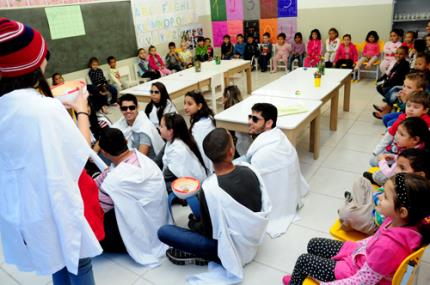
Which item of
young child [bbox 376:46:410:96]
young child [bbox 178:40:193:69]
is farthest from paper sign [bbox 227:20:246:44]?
young child [bbox 376:46:410:96]

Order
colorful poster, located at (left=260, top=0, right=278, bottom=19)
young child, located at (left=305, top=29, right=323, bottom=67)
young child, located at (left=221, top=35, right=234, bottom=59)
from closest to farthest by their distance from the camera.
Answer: young child, located at (left=305, top=29, right=323, bottom=67) < colorful poster, located at (left=260, top=0, right=278, bottom=19) < young child, located at (left=221, top=35, right=234, bottom=59)

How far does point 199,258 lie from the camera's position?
237 cm

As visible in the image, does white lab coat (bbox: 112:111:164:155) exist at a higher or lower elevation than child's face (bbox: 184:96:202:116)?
lower

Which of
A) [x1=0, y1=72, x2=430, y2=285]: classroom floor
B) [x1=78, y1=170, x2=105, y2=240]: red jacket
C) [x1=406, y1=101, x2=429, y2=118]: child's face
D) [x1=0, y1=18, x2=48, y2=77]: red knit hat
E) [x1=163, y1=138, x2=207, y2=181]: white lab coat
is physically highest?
[x1=0, y1=18, x2=48, y2=77]: red knit hat

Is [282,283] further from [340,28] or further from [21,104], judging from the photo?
[340,28]

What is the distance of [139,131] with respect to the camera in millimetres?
3332

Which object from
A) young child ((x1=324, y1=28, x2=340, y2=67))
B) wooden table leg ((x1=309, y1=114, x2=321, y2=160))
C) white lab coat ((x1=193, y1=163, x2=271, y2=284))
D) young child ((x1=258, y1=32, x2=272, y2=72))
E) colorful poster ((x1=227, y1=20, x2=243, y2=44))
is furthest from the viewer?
colorful poster ((x1=227, y1=20, x2=243, y2=44))

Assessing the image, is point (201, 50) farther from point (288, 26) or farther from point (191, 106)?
point (191, 106)

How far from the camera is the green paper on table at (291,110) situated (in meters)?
3.35

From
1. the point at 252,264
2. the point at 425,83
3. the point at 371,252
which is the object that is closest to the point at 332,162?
the point at 425,83

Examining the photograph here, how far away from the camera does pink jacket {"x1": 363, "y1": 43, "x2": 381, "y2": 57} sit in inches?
274

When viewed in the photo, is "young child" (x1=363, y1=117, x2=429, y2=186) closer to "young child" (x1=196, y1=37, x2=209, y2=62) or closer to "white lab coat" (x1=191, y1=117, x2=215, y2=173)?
"white lab coat" (x1=191, y1=117, x2=215, y2=173)

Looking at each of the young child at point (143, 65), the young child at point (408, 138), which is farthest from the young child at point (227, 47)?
the young child at point (408, 138)

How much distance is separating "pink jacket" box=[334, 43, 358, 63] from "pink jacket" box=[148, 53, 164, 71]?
3.84m
